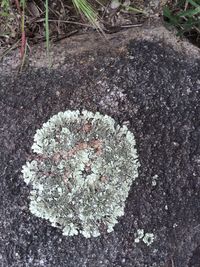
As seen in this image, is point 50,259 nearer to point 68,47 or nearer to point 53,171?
point 53,171

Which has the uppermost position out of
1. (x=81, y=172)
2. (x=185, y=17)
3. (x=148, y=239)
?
(x=185, y=17)

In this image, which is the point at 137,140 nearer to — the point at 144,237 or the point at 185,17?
the point at 144,237

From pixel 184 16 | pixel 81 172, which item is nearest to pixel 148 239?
pixel 81 172

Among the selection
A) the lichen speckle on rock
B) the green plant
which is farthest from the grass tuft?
the lichen speckle on rock

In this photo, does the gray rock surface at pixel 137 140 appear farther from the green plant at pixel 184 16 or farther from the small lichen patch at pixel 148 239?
the green plant at pixel 184 16

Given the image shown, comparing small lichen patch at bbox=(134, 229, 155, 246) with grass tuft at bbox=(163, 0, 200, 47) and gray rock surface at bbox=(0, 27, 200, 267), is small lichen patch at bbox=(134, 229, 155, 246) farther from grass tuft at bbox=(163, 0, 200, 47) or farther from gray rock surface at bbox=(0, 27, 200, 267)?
grass tuft at bbox=(163, 0, 200, 47)

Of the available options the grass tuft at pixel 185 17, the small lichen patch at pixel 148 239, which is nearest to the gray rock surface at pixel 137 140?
the small lichen patch at pixel 148 239
